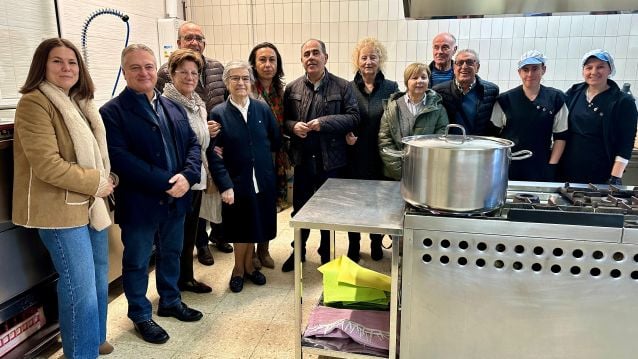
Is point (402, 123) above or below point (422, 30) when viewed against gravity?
below

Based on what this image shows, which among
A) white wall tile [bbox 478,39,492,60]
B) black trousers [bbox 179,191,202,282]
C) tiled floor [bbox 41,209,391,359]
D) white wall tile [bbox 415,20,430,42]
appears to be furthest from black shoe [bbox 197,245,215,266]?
white wall tile [bbox 478,39,492,60]

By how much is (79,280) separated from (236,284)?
924 mm

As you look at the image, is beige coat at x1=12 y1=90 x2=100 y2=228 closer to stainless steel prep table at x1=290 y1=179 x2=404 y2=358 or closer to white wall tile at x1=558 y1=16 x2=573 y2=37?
stainless steel prep table at x1=290 y1=179 x2=404 y2=358

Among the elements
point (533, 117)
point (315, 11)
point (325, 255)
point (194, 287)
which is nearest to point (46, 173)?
point (194, 287)

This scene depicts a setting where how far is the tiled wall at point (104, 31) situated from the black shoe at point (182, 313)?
5.43 feet

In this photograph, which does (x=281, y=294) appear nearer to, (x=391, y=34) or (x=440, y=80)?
(x=440, y=80)

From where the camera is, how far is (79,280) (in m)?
1.60

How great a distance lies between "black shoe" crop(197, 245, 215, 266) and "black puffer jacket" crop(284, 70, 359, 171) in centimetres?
86

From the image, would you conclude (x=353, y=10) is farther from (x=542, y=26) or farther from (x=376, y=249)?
(x=376, y=249)

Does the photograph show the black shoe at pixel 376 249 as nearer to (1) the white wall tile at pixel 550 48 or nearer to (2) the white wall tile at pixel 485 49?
(2) the white wall tile at pixel 485 49

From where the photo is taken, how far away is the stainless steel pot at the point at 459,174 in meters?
1.23

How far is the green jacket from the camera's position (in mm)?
2238

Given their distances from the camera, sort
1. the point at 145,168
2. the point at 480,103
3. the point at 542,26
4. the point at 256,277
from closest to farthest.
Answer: the point at 145,168 → the point at 480,103 → the point at 256,277 → the point at 542,26

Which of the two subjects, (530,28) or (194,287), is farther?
(530,28)
